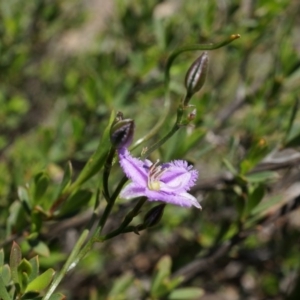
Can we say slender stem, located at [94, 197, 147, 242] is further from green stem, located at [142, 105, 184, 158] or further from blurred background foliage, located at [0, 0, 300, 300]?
blurred background foliage, located at [0, 0, 300, 300]

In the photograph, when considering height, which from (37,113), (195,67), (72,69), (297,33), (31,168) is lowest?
(297,33)

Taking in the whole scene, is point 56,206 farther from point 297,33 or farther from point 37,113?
point 297,33

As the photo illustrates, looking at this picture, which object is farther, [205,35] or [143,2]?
[143,2]

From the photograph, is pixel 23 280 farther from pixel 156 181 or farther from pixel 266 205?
pixel 266 205

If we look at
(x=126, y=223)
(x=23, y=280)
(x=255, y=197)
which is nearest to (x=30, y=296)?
(x=23, y=280)

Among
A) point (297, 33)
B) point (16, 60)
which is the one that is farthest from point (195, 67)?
point (297, 33)

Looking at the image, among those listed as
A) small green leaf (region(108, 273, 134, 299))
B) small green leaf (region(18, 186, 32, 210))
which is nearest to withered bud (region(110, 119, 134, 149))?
small green leaf (region(18, 186, 32, 210))
